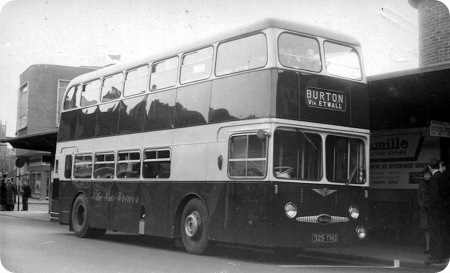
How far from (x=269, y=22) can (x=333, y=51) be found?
148 cm

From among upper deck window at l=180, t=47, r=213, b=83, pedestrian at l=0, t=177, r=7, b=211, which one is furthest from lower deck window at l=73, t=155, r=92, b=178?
pedestrian at l=0, t=177, r=7, b=211

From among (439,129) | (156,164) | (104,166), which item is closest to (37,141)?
(104,166)

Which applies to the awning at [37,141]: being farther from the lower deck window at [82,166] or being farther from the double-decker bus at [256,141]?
the double-decker bus at [256,141]

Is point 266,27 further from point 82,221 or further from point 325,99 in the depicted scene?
point 82,221

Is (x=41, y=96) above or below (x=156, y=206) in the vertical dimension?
above

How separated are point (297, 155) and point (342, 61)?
6.98 ft

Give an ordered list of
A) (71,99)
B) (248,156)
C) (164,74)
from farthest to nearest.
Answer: (71,99) < (164,74) < (248,156)

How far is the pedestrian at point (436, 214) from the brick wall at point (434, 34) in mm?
5123

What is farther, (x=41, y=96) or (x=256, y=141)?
(x=41, y=96)

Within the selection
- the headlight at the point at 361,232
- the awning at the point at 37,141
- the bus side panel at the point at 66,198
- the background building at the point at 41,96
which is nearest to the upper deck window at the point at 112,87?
the bus side panel at the point at 66,198

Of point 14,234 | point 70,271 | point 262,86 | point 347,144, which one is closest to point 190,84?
point 262,86

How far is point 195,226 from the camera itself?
11.8 metres

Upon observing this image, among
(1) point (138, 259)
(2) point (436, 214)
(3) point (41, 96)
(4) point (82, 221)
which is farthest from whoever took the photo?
(3) point (41, 96)

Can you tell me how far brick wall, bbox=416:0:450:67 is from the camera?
50.3 ft
